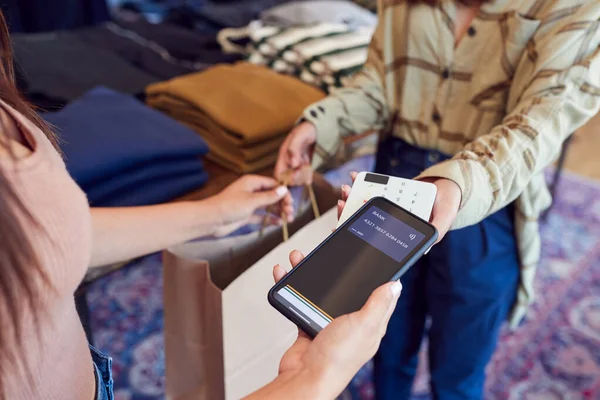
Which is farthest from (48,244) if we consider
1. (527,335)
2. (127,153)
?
(527,335)

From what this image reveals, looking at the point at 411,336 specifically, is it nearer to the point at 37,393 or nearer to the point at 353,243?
the point at 353,243

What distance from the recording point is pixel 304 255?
537mm

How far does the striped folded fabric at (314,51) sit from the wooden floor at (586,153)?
137cm

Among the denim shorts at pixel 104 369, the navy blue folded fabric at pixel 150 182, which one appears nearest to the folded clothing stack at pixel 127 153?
the navy blue folded fabric at pixel 150 182

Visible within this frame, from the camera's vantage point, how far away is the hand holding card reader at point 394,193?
547 millimetres

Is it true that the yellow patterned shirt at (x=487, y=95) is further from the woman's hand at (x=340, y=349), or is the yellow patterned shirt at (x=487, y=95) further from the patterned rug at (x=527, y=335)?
the patterned rug at (x=527, y=335)

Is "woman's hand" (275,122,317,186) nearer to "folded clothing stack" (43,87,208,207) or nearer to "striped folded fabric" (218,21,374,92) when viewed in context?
"folded clothing stack" (43,87,208,207)

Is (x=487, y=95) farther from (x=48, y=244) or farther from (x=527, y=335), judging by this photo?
(x=527, y=335)

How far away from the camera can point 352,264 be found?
51cm

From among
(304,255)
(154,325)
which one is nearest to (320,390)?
(304,255)

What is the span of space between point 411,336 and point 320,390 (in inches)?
21.6

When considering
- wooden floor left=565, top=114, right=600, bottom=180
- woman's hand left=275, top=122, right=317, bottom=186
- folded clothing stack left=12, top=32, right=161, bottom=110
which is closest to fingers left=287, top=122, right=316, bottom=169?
woman's hand left=275, top=122, right=317, bottom=186

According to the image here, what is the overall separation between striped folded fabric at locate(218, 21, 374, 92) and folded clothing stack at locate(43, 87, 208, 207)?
38 centimetres

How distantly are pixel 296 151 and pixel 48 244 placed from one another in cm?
48
